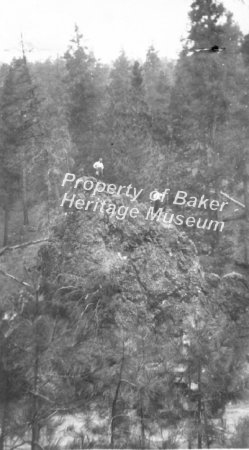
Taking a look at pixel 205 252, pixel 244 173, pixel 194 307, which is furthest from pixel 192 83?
pixel 194 307

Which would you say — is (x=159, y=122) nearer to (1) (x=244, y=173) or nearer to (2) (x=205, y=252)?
(1) (x=244, y=173)

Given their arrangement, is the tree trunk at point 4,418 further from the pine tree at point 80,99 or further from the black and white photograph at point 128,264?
the pine tree at point 80,99

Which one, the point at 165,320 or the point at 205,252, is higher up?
the point at 205,252

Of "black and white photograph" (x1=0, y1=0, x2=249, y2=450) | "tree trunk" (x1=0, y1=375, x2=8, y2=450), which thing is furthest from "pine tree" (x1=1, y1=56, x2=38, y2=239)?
"tree trunk" (x1=0, y1=375, x2=8, y2=450)

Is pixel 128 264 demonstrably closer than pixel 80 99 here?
Yes

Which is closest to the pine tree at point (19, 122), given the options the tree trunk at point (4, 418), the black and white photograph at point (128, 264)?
the black and white photograph at point (128, 264)

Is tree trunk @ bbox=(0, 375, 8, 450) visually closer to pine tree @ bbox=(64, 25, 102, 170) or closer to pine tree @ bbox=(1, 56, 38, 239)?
pine tree @ bbox=(1, 56, 38, 239)

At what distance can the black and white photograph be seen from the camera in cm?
784

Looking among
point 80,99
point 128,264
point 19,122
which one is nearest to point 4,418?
point 128,264

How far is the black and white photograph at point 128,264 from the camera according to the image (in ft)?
25.7

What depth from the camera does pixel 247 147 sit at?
20.7 meters

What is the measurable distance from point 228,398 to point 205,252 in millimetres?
10379

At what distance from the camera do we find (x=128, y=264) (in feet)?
47.2

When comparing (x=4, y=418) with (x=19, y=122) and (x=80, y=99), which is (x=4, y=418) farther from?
(x=80, y=99)
